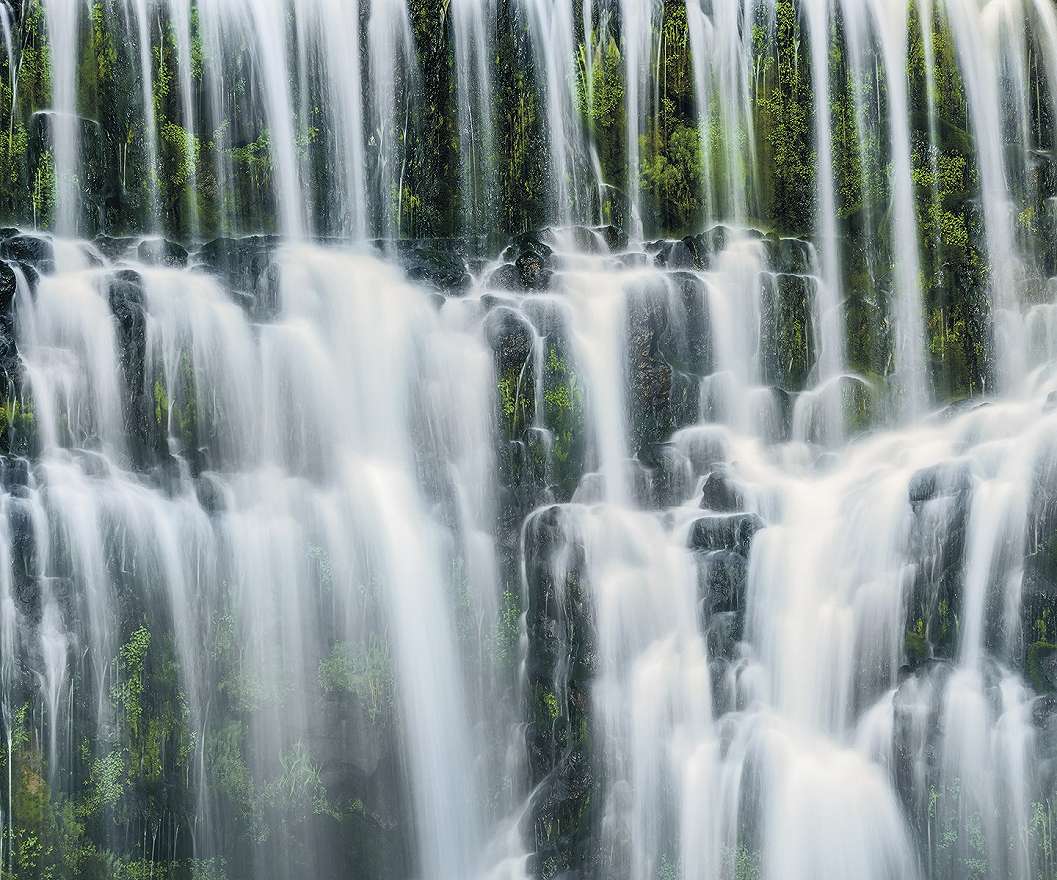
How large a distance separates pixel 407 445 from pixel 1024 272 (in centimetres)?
667

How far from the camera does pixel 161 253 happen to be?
12195 mm

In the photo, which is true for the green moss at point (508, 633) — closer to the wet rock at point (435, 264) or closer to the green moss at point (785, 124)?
the wet rock at point (435, 264)

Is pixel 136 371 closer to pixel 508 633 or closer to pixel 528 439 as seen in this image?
pixel 528 439

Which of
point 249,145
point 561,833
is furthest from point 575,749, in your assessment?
point 249,145

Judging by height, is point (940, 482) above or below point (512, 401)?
below

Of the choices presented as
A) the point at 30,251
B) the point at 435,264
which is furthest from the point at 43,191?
the point at 435,264

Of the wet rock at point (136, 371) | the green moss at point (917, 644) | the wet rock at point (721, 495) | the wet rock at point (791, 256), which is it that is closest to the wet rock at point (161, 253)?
the wet rock at point (136, 371)

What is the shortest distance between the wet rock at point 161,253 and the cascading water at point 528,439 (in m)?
0.05

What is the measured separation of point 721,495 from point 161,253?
5.66 m

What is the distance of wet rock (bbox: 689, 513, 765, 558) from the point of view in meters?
11.7

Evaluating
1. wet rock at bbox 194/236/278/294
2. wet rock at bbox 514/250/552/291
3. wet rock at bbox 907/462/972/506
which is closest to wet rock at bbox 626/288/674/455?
wet rock at bbox 514/250/552/291

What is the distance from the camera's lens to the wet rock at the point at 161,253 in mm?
12133

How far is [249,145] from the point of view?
41.3 feet

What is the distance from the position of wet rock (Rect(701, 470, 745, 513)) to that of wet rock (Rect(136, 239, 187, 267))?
5.29 m
